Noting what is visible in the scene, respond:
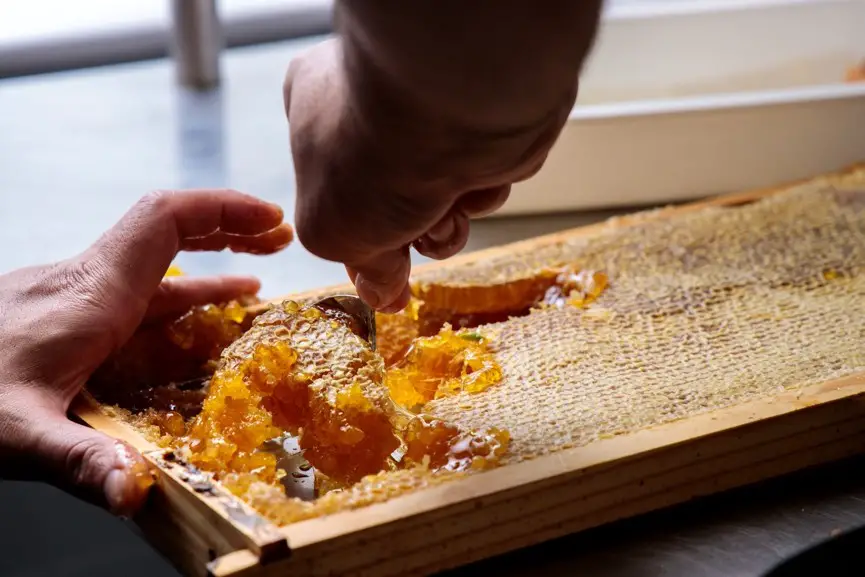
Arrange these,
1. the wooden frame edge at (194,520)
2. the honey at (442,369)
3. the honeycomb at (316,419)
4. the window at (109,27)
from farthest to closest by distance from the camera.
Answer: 1. the window at (109,27)
2. the honey at (442,369)
3. the honeycomb at (316,419)
4. the wooden frame edge at (194,520)

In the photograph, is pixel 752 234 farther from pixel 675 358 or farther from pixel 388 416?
pixel 388 416

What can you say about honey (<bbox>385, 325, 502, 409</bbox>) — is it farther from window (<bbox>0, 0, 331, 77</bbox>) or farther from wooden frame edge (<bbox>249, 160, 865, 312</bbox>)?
window (<bbox>0, 0, 331, 77</bbox>)

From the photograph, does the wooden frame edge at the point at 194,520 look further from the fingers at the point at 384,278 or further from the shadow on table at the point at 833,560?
the shadow on table at the point at 833,560

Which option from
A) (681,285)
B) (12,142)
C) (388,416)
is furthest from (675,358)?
(12,142)

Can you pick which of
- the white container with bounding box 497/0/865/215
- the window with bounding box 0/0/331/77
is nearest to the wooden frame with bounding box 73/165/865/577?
the white container with bounding box 497/0/865/215

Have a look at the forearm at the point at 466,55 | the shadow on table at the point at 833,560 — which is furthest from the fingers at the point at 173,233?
the shadow on table at the point at 833,560
